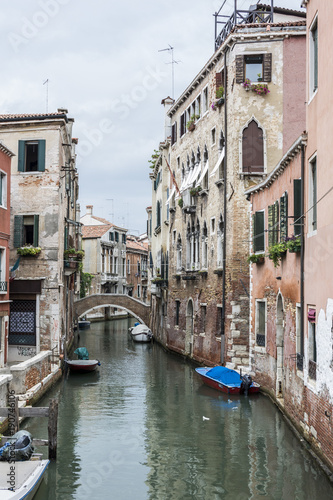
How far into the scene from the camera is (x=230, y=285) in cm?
1953

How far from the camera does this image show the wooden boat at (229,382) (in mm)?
16625

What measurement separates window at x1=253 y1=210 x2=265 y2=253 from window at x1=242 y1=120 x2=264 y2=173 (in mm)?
3038

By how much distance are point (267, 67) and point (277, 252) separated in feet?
27.5

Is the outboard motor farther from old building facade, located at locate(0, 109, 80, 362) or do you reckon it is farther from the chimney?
the chimney

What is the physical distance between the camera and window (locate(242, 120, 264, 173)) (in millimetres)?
19500

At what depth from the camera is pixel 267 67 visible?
19359 mm

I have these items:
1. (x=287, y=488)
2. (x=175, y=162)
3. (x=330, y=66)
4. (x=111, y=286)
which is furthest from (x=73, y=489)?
(x=111, y=286)

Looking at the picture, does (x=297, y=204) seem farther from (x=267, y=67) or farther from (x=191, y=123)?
(x=191, y=123)

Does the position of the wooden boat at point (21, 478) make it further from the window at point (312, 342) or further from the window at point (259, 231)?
the window at point (259, 231)

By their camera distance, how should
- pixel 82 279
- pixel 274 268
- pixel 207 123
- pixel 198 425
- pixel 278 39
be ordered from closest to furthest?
pixel 198 425, pixel 274 268, pixel 278 39, pixel 207 123, pixel 82 279

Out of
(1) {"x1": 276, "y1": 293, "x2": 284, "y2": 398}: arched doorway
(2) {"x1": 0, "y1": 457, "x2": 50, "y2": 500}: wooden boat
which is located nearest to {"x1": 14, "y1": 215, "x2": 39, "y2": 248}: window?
(1) {"x1": 276, "y1": 293, "x2": 284, "y2": 398}: arched doorway

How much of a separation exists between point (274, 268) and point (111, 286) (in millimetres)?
41684

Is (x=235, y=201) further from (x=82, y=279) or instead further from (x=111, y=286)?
(x=111, y=286)

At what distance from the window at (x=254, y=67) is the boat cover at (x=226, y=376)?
9.36 m
